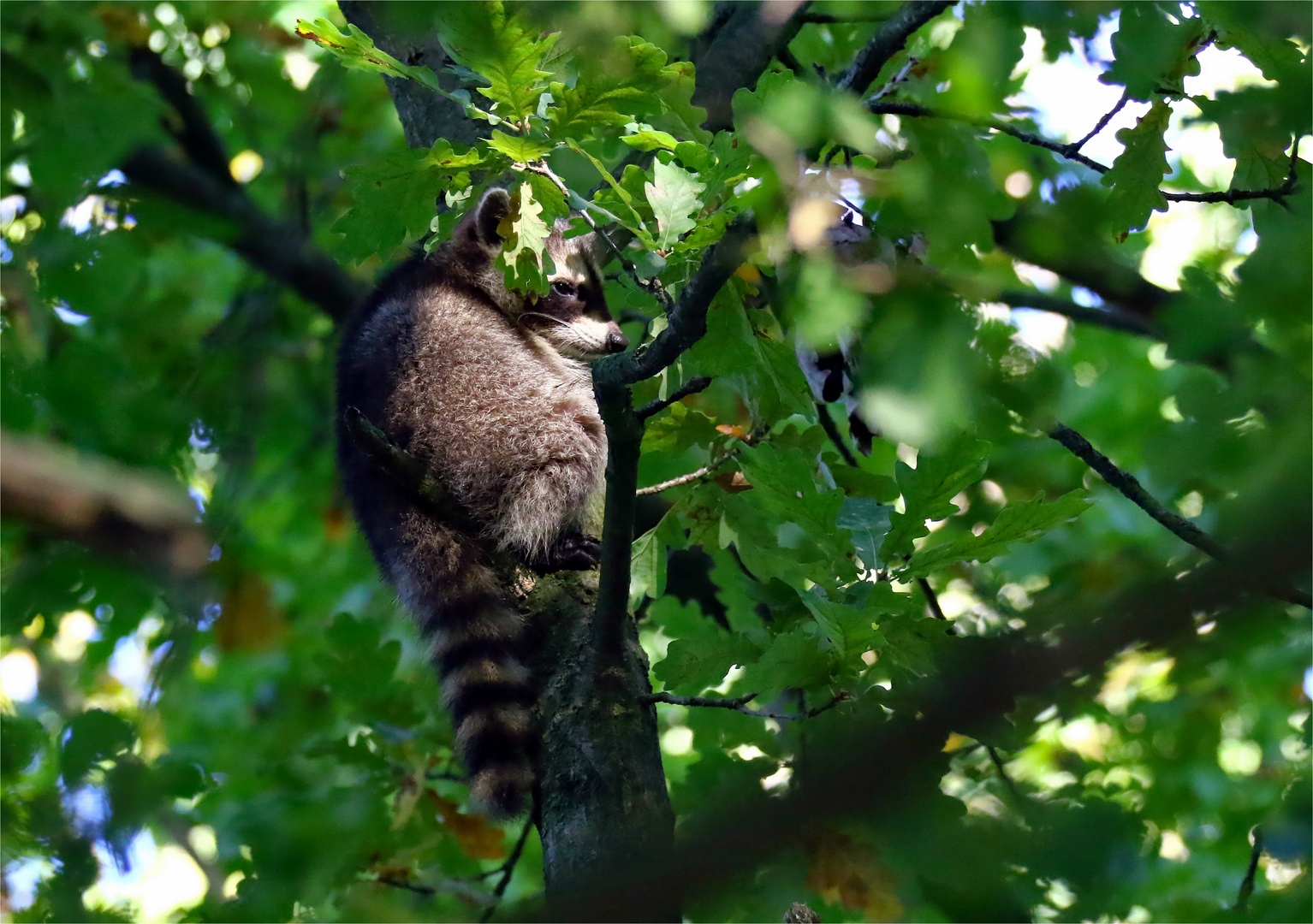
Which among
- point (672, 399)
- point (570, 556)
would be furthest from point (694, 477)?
point (672, 399)

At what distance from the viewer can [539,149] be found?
2.15 meters

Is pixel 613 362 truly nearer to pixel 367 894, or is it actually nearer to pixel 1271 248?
pixel 1271 248

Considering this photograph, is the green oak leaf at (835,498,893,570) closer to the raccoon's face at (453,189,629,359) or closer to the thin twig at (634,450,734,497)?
the thin twig at (634,450,734,497)

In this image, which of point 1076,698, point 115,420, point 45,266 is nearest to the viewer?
point 1076,698

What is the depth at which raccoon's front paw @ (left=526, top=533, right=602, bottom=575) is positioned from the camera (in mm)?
3193

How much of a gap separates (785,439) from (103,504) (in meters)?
2.30

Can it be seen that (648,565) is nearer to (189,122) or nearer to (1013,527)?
(1013,527)

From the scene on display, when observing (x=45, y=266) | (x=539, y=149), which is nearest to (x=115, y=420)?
(x=45, y=266)

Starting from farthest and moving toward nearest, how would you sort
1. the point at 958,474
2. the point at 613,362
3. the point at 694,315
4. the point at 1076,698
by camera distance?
1. the point at 958,474
2. the point at 613,362
3. the point at 694,315
4. the point at 1076,698

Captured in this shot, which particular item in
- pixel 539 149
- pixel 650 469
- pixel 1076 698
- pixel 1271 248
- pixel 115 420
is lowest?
pixel 1076 698

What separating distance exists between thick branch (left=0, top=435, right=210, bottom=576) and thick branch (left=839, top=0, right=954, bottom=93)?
2639 mm

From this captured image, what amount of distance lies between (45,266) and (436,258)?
174 cm

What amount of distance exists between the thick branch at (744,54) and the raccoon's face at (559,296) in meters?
1.29

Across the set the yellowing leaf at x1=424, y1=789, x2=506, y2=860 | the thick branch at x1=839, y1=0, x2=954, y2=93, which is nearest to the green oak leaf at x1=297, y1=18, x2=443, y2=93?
the thick branch at x1=839, y1=0, x2=954, y2=93
